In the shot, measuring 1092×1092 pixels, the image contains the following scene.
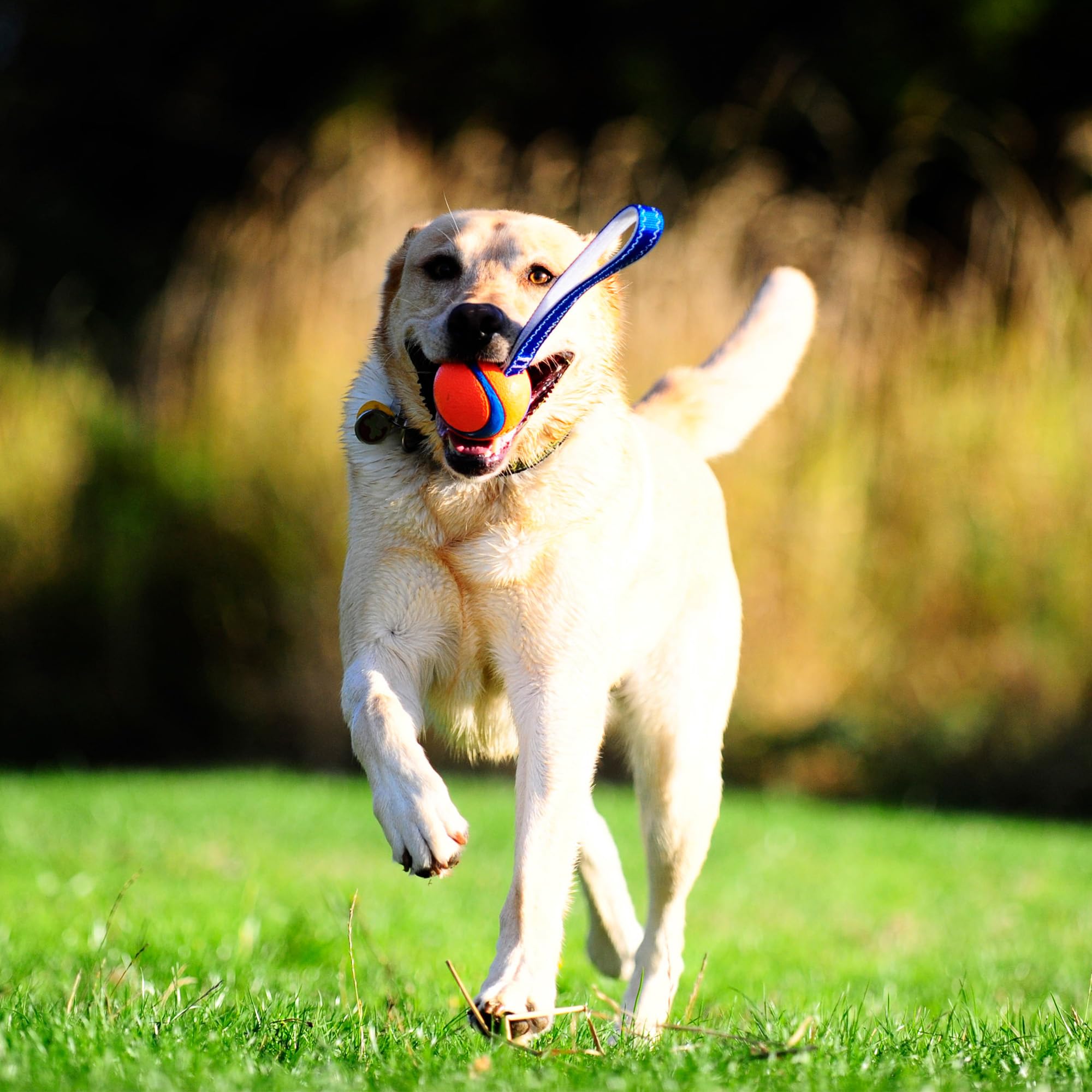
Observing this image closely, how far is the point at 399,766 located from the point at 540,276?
1.20 metres

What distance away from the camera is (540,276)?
325 centimetres

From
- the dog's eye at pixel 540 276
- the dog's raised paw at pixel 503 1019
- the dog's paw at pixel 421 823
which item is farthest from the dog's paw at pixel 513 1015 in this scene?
the dog's eye at pixel 540 276

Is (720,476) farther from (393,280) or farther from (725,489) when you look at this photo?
(393,280)

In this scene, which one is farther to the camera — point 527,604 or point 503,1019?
point 527,604

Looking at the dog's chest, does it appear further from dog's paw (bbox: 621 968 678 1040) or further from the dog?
dog's paw (bbox: 621 968 678 1040)

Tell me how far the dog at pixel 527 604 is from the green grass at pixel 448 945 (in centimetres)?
34

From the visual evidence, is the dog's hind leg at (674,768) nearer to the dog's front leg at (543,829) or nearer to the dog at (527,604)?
the dog at (527,604)

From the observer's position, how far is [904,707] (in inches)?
370

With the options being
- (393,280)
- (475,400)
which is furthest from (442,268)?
(475,400)

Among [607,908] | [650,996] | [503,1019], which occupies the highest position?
[503,1019]

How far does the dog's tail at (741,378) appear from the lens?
419 centimetres

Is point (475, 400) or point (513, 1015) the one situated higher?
point (475, 400)

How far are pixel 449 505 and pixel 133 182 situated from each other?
1631 centimetres

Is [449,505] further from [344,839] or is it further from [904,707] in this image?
[904,707]
